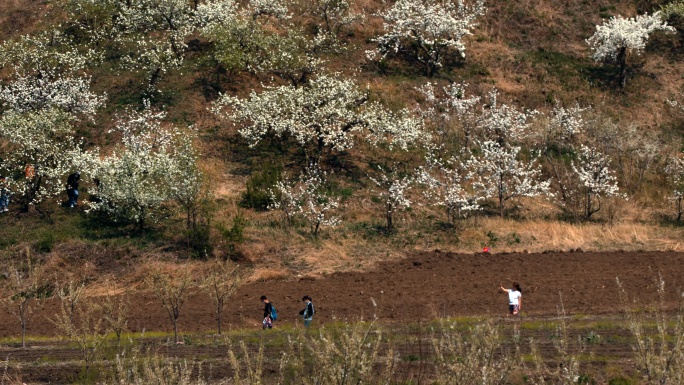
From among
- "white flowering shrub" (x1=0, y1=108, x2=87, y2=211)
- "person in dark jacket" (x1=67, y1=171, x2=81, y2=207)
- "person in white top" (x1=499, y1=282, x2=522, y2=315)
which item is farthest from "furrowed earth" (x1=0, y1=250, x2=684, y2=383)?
"white flowering shrub" (x1=0, y1=108, x2=87, y2=211)

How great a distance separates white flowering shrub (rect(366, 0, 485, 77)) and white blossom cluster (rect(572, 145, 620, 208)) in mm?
10616

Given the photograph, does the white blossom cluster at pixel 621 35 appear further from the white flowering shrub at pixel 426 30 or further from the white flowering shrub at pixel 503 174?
the white flowering shrub at pixel 503 174

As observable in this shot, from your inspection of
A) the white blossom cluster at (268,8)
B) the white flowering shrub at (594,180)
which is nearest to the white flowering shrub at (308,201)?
the white flowering shrub at (594,180)

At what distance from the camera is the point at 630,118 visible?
4716 centimetres

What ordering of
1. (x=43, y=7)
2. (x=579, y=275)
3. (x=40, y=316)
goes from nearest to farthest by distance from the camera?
1. (x=40, y=316)
2. (x=579, y=275)
3. (x=43, y=7)

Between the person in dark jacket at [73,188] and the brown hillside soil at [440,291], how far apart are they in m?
7.15

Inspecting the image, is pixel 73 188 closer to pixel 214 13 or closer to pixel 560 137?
pixel 214 13

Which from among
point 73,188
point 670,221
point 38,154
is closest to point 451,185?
point 670,221

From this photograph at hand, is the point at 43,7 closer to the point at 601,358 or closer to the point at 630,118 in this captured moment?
the point at 630,118

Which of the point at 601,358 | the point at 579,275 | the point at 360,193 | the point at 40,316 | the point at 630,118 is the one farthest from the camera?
the point at 630,118

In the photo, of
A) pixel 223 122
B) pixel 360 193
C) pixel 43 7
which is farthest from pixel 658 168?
pixel 43 7

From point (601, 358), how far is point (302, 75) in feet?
84.3

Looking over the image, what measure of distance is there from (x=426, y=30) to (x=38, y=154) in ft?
70.9

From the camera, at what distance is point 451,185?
128 feet
